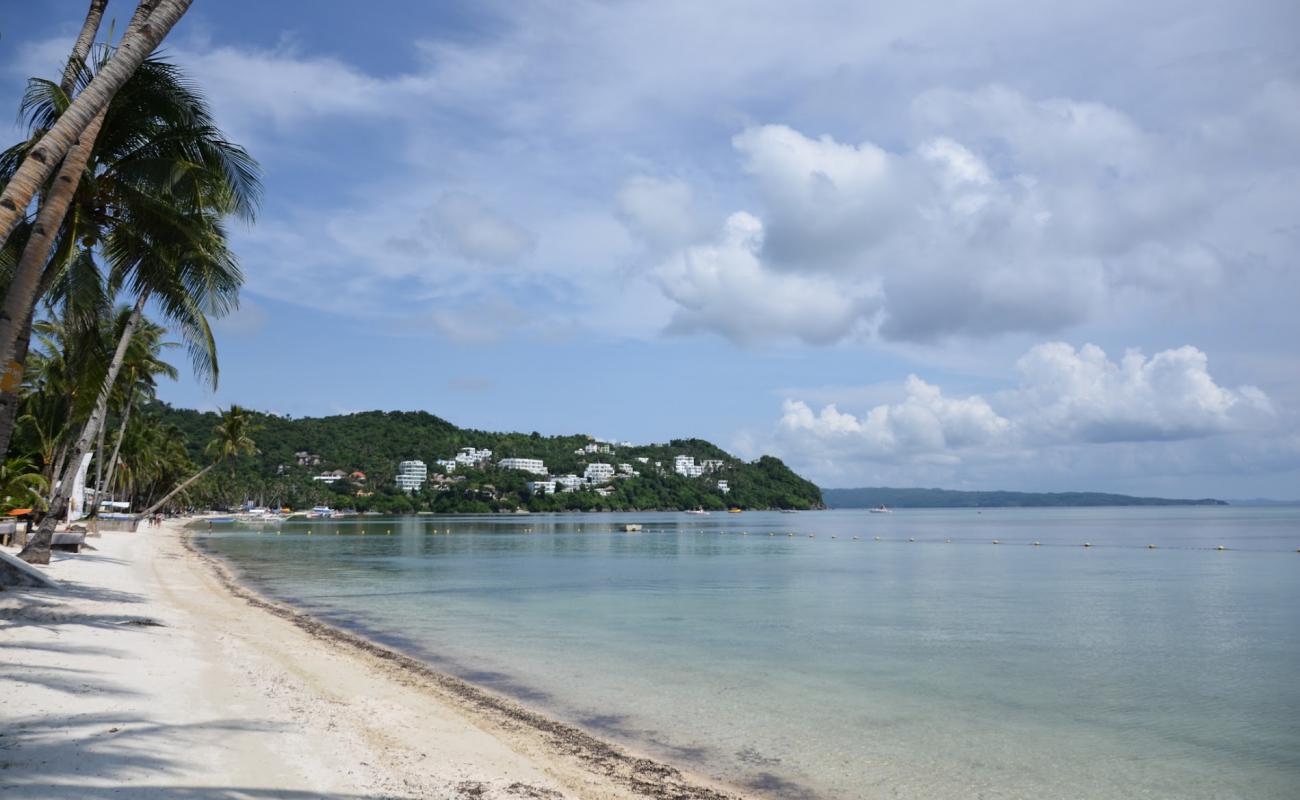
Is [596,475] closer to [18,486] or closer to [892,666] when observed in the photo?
[18,486]

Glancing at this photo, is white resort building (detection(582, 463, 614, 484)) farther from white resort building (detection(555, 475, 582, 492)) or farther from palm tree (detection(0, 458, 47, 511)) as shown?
palm tree (detection(0, 458, 47, 511))

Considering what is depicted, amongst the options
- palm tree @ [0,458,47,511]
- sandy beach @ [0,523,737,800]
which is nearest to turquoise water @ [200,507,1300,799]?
sandy beach @ [0,523,737,800]

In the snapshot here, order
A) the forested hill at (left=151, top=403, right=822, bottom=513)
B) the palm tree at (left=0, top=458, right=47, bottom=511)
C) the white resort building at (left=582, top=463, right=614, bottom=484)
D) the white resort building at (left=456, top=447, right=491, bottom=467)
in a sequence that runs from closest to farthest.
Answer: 1. the palm tree at (left=0, top=458, right=47, bottom=511)
2. the forested hill at (left=151, top=403, right=822, bottom=513)
3. the white resort building at (left=456, top=447, right=491, bottom=467)
4. the white resort building at (left=582, top=463, right=614, bottom=484)

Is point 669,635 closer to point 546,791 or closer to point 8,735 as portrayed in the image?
point 546,791

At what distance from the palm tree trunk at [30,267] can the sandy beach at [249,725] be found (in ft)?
10.1

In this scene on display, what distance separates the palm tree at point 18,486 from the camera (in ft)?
82.7

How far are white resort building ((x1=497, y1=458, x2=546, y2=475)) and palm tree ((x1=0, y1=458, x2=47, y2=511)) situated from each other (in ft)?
476

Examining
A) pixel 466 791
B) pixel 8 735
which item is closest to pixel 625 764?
pixel 466 791

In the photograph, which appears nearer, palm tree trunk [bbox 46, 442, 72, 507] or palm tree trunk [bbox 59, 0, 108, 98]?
palm tree trunk [bbox 59, 0, 108, 98]

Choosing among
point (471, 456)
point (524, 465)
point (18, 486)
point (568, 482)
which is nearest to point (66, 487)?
point (18, 486)

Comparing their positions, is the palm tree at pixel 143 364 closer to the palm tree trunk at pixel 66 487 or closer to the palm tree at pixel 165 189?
the palm tree trunk at pixel 66 487

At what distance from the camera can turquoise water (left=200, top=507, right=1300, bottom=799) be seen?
9016mm

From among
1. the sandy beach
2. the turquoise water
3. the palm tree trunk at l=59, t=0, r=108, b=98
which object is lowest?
the turquoise water

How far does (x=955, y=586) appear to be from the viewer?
3003 centimetres
